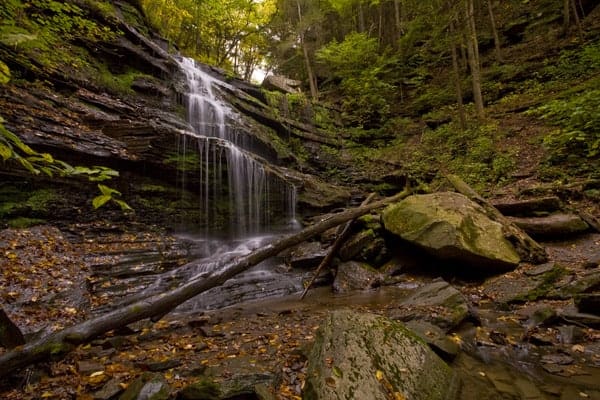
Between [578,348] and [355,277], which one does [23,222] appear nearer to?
[355,277]

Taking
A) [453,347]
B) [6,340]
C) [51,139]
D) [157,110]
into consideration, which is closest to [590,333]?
[453,347]

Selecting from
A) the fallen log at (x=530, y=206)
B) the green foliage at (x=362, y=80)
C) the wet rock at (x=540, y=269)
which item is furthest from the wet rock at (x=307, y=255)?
the green foliage at (x=362, y=80)

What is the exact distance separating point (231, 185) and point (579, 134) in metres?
10.1

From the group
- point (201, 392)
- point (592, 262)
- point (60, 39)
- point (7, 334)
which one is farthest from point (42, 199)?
point (592, 262)

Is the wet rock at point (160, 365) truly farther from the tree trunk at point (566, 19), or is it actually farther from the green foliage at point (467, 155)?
the tree trunk at point (566, 19)

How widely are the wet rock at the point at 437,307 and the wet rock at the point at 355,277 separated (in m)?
1.61

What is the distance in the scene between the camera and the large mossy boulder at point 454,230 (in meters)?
5.66

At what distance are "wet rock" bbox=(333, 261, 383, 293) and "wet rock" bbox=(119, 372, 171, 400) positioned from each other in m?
4.37

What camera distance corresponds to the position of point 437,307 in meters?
4.25

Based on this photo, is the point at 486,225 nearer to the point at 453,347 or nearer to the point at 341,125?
the point at 453,347

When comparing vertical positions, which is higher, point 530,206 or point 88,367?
point 530,206

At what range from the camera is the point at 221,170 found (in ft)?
33.5

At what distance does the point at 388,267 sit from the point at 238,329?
12.8 feet

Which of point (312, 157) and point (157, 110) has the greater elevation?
point (157, 110)
